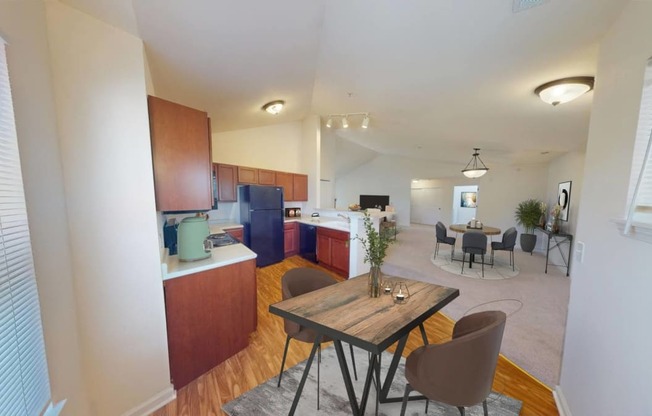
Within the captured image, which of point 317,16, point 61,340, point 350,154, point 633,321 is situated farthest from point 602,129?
point 350,154

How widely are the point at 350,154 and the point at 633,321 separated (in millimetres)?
7657

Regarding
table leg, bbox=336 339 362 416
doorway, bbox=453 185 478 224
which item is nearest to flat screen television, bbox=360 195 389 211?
doorway, bbox=453 185 478 224

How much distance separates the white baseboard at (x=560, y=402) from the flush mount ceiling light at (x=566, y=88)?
2476 mm

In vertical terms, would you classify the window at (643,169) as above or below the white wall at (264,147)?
below

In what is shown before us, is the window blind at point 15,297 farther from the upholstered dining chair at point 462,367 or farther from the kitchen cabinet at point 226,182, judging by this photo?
the kitchen cabinet at point 226,182

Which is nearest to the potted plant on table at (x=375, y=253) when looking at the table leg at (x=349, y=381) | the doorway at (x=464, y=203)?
the table leg at (x=349, y=381)

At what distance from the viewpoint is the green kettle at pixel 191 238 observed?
1.89 metres

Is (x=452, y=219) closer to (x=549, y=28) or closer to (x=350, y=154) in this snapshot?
(x=350, y=154)

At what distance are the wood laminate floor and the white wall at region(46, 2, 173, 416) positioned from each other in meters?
0.25

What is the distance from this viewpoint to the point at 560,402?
1.62m

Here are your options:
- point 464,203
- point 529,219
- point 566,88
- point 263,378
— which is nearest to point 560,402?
point 263,378

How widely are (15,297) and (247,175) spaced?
388 centimetres

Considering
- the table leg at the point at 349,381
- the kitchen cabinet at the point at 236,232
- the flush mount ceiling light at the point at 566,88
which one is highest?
the flush mount ceiling light at the point at 566,88

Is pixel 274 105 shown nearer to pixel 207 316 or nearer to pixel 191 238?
pixel 191 238
